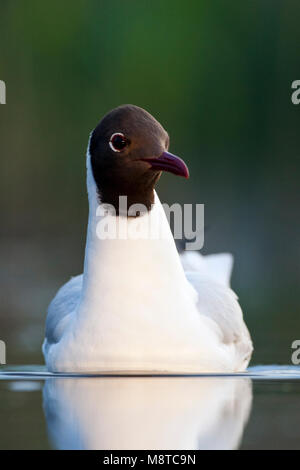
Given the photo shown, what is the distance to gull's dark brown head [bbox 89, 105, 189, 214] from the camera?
15.1 ft

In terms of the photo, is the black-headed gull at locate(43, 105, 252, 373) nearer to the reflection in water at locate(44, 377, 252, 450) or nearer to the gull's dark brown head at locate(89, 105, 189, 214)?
the gull's dark brown head at locate(89, 105, 189, 214)

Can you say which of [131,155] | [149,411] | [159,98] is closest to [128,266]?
[131,155]

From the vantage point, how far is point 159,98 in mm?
11836

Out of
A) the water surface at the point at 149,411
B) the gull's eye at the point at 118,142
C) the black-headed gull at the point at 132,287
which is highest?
the gull's eye at the point at 118,142

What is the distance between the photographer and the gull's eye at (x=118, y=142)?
4633 mm


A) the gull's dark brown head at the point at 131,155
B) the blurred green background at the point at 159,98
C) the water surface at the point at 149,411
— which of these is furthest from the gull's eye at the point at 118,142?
the blurred green background at the point at 159,98

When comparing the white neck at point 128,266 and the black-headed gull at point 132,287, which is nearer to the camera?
the black-headed gull at point 132,287

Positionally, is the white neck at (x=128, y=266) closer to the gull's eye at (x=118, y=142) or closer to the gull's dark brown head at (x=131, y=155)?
the gull's dark brown head at (x=131, y=155)

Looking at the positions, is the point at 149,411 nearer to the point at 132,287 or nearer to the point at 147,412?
the point at 147,412

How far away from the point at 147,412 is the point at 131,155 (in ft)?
4.08

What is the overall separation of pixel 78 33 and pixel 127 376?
773 centimetres

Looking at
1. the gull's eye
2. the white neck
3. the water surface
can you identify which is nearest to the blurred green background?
the white neck

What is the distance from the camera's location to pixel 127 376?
14.8 ft

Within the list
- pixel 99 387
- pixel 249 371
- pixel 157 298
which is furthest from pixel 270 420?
pixel 249 371
